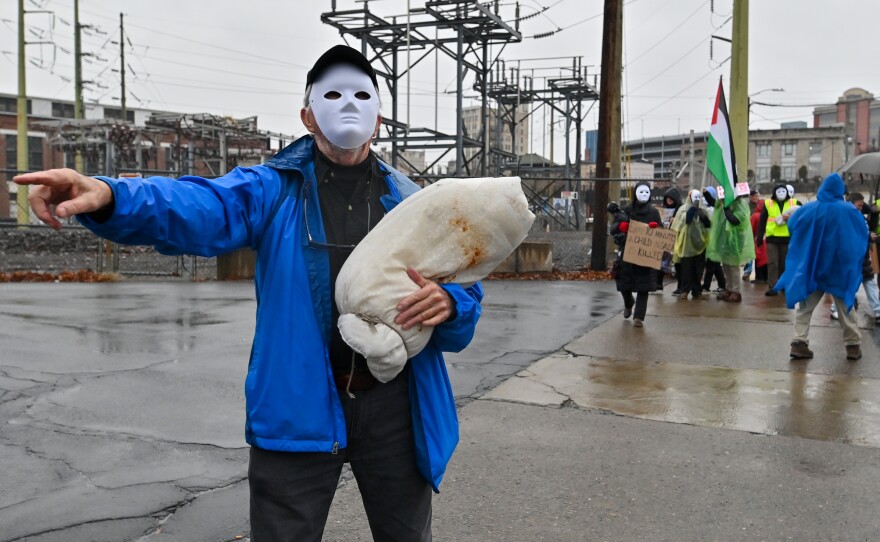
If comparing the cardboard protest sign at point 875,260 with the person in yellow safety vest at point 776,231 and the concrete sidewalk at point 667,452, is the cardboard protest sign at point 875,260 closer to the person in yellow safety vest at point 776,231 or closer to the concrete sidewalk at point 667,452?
the person in yellow safety vest at point 776,231

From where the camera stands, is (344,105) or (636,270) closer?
(344,105)

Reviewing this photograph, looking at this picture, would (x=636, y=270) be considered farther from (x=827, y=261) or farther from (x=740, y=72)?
(x=740, y=72)

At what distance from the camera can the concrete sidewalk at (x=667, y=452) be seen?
12.1 feet

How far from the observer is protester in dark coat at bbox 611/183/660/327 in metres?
9.34

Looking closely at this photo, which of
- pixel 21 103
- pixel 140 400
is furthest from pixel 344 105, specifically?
pixel 21 103

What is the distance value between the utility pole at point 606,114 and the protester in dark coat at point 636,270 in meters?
4.93

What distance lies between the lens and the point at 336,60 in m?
2.44

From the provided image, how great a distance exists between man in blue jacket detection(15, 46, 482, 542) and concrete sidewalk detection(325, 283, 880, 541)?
1339 millimetres

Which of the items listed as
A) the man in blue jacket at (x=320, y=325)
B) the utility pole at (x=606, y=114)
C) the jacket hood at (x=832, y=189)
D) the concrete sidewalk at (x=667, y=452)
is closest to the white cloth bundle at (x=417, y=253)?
the man in blue jacket at (x=320, y=325)

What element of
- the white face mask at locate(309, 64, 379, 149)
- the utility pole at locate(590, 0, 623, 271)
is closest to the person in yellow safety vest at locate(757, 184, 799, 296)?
the utility pole at locate(590, 0, 623, 271)

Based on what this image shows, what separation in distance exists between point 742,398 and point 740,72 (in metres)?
11.0

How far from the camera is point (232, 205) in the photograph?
2225mm

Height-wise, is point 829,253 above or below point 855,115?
below

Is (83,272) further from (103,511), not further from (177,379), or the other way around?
(103,511)
